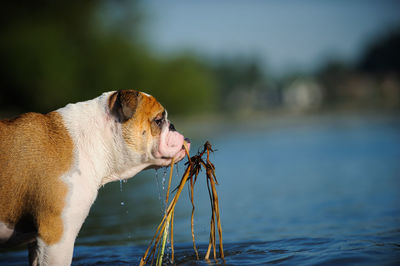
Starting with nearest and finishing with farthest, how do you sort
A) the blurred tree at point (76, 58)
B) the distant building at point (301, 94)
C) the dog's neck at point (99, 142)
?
the dog's neck at point (99, 142) → the blurred tree at point (76, 58) → the distant building at point (301, 94)

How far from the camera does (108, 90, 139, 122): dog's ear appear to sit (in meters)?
4.69

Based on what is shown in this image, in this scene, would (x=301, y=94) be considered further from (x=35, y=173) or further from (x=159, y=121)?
(x=35, y=173)

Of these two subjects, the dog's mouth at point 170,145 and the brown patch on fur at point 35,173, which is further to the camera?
the dog's mouth at point 170,145

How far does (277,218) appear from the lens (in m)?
8.09

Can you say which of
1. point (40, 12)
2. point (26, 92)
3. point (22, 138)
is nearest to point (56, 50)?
point (26, 92)

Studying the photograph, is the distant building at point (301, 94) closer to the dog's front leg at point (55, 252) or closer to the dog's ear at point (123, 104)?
the dog's ear at point (123, 104)

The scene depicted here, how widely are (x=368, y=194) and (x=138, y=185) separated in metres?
6.26

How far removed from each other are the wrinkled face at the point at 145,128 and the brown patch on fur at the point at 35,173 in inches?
23.1

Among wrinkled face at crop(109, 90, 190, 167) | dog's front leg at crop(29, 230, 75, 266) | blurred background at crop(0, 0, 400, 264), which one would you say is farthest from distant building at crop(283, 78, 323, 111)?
dog's front leg at crop(29, 230, 75, 266)

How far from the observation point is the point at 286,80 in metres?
193

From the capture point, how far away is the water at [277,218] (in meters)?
5.64

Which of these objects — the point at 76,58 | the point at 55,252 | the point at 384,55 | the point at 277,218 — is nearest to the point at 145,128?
the point at 55,252

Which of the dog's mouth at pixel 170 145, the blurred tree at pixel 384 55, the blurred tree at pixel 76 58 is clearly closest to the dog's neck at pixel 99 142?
the dog's mouth at pixel 170 145

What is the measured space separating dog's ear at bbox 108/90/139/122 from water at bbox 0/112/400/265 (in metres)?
1.95
